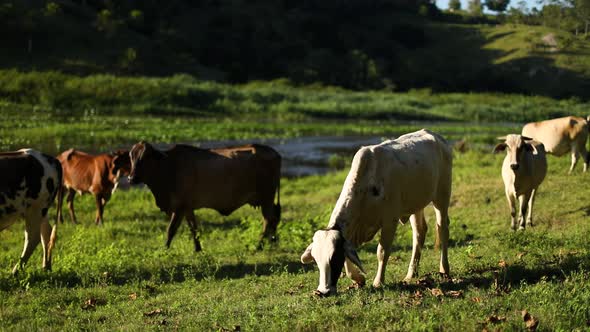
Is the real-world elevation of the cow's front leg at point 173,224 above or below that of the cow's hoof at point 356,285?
below

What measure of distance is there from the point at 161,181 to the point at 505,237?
6312mm

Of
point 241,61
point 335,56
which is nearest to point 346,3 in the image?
point 335,56

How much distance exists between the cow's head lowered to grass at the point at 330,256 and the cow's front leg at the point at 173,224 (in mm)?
5638

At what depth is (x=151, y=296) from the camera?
355 inches

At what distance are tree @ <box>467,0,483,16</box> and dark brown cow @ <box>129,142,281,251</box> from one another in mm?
101899

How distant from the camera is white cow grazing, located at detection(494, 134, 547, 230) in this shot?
42.1 feet

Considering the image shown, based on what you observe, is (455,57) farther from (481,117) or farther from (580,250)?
(580,250)

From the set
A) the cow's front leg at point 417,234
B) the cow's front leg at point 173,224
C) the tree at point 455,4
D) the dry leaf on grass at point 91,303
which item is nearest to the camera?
the dry leaf on grass at point 91,303

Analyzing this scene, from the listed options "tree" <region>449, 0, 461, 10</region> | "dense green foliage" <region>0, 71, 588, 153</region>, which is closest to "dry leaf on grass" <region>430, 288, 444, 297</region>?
"dense green foliage" <region>0, 71, 588, 153</region>

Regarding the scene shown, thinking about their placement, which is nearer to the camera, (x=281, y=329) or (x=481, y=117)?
(x=281, y=329)

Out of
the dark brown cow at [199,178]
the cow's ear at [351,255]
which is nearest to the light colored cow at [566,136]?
the dark brown cow at [199,178]

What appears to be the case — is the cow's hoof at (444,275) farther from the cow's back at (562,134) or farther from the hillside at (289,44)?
the hillside at (289,44)

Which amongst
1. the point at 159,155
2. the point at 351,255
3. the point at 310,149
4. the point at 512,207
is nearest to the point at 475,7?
the point at 310,149

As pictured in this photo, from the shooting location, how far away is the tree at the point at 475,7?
111925 mm
